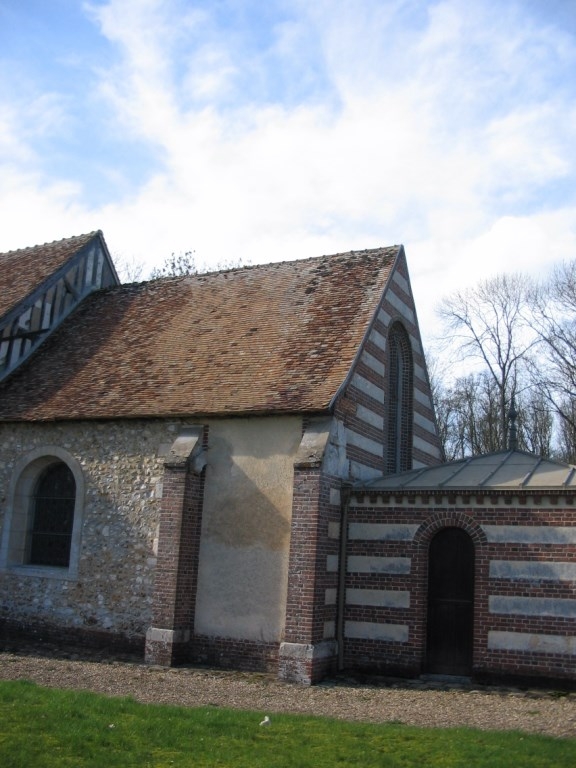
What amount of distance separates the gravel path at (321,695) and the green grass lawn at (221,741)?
877mm

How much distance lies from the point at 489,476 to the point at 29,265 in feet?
41.1

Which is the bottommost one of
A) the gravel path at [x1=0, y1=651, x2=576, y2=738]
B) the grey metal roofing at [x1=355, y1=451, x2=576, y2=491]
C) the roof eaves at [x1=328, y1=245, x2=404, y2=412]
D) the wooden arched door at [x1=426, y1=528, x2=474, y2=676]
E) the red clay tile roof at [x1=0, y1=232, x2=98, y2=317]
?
the gravel path at [x1=0, y1=651, x2=576, y2=738]

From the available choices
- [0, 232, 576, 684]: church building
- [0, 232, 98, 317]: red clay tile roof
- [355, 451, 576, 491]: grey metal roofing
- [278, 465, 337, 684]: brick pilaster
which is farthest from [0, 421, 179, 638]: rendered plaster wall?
[0, 232, 98, 317]: red clay tile roof

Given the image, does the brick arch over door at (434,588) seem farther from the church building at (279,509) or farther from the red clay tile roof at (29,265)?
the red clay tile roof at (29,265)

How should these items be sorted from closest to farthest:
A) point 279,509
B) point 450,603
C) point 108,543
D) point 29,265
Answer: point 450,603 < point 279,509 < point 108,543 < point 29,265

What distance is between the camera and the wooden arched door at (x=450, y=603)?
41.6ft

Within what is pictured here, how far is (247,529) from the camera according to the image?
13.5 metres

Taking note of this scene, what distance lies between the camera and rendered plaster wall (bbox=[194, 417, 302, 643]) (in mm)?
13117

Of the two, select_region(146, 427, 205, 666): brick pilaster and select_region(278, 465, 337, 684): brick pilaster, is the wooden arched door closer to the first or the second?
select_region(278, 465, 337, 684): brick pilaster

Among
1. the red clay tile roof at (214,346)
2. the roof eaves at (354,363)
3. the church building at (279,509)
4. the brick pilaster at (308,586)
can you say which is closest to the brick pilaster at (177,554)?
the church building at (279,509)

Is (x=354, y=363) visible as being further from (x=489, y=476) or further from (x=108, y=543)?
(x=108, y=543)

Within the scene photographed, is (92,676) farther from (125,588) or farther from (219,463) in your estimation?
(219,463)

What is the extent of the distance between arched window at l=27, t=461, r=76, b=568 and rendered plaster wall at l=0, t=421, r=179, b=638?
0.39m

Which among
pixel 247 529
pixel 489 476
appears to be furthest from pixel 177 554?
pixel 489 476
